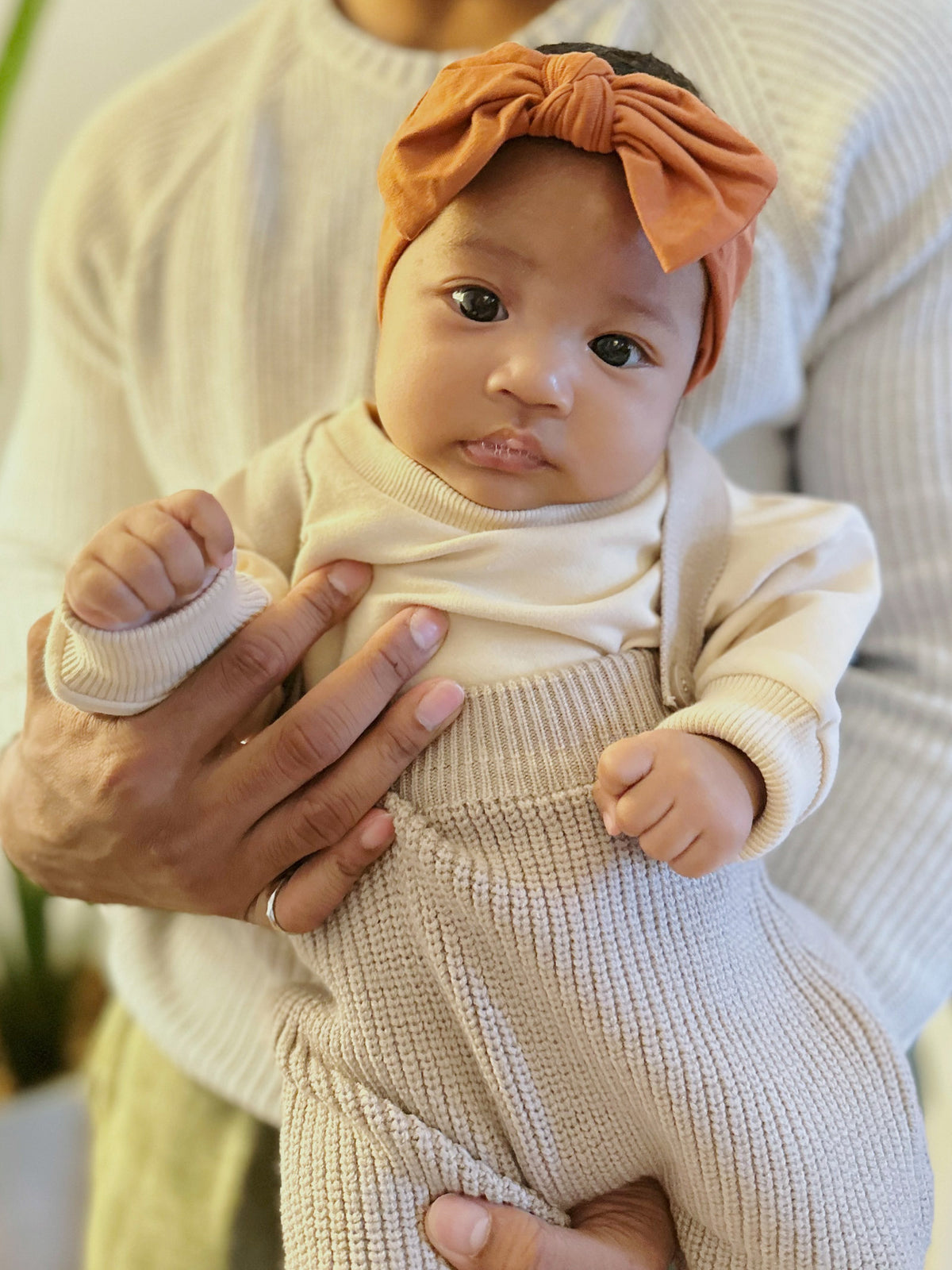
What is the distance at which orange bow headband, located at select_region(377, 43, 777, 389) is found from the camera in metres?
0.65

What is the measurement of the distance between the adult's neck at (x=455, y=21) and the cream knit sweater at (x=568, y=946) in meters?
0.43

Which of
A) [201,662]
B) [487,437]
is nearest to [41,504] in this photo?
[201,662]

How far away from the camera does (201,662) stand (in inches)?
29.9

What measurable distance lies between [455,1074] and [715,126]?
0.66 m

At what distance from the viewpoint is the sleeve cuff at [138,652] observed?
2.18ft

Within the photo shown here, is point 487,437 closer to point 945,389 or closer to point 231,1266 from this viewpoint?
point 945,389

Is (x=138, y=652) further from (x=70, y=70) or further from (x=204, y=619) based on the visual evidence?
(x=70, y=70)

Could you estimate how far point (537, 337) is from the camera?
0.69 meters

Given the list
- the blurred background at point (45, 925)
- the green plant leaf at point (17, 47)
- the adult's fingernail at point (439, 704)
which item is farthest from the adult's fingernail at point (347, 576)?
the blurred background at point (45, 925)

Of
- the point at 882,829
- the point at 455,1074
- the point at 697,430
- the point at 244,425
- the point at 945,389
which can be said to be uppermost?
the point at 945,389

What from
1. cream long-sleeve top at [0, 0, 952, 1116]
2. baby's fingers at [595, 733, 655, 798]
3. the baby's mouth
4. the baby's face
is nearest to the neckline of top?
cream long-sleeve top at [0, 0, 952, 1116]

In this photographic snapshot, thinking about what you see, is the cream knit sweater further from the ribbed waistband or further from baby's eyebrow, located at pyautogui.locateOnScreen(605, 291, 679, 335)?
baby's eyebrow, located at pyautogui.locateOnScreen(605, 291, 679, 335)

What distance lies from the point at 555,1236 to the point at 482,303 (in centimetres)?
62

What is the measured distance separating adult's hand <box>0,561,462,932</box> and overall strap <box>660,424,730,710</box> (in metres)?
0.17
